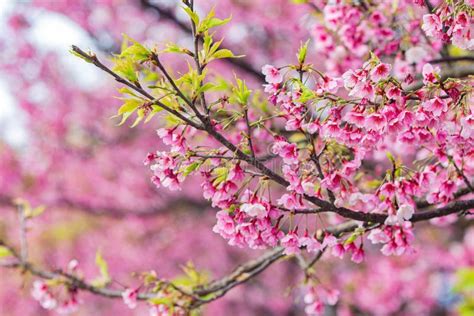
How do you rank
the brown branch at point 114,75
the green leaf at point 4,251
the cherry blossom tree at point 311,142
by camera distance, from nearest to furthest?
the brown branch at point 114,75 → the cherry blossom tree at point 311,142 → the green leaf at point 4,251

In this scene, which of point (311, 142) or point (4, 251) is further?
point (4, 251)

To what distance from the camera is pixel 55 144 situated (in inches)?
369

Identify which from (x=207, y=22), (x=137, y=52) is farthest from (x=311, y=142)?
(x=137, y=52)

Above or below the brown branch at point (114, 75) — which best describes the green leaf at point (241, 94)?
above

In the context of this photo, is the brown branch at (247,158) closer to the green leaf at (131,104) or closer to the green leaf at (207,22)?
the green leaf at (131,104)

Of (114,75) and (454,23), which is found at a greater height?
(454,23)

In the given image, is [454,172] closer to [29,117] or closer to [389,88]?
[389,88]

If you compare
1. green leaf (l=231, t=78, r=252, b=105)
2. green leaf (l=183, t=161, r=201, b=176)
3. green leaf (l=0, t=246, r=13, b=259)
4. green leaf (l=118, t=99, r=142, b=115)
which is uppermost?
green leaf (l=231, t=78, r=252, b=105)

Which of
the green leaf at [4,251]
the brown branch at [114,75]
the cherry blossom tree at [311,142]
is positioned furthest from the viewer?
the green leaf at [4,251]

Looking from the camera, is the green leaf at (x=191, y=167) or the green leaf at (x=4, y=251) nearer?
the green leaf at (x=191, y=167)

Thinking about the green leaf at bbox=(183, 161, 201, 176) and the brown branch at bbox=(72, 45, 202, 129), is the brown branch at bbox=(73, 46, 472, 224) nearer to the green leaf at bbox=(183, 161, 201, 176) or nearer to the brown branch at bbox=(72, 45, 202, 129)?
the brown branch at bbox=(72, 45, 202, 129)

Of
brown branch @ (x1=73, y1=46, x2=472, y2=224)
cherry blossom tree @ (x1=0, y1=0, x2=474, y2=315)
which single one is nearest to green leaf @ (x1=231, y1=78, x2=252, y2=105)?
cherry blossom tree @ (x1=0, y1=0, x2=474, y2=315)

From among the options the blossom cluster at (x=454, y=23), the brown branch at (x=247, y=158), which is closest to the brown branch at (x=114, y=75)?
the brown branch at (x=247, y=158)

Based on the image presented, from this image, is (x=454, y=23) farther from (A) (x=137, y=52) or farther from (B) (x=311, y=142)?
(A) (x=137, y=52)
